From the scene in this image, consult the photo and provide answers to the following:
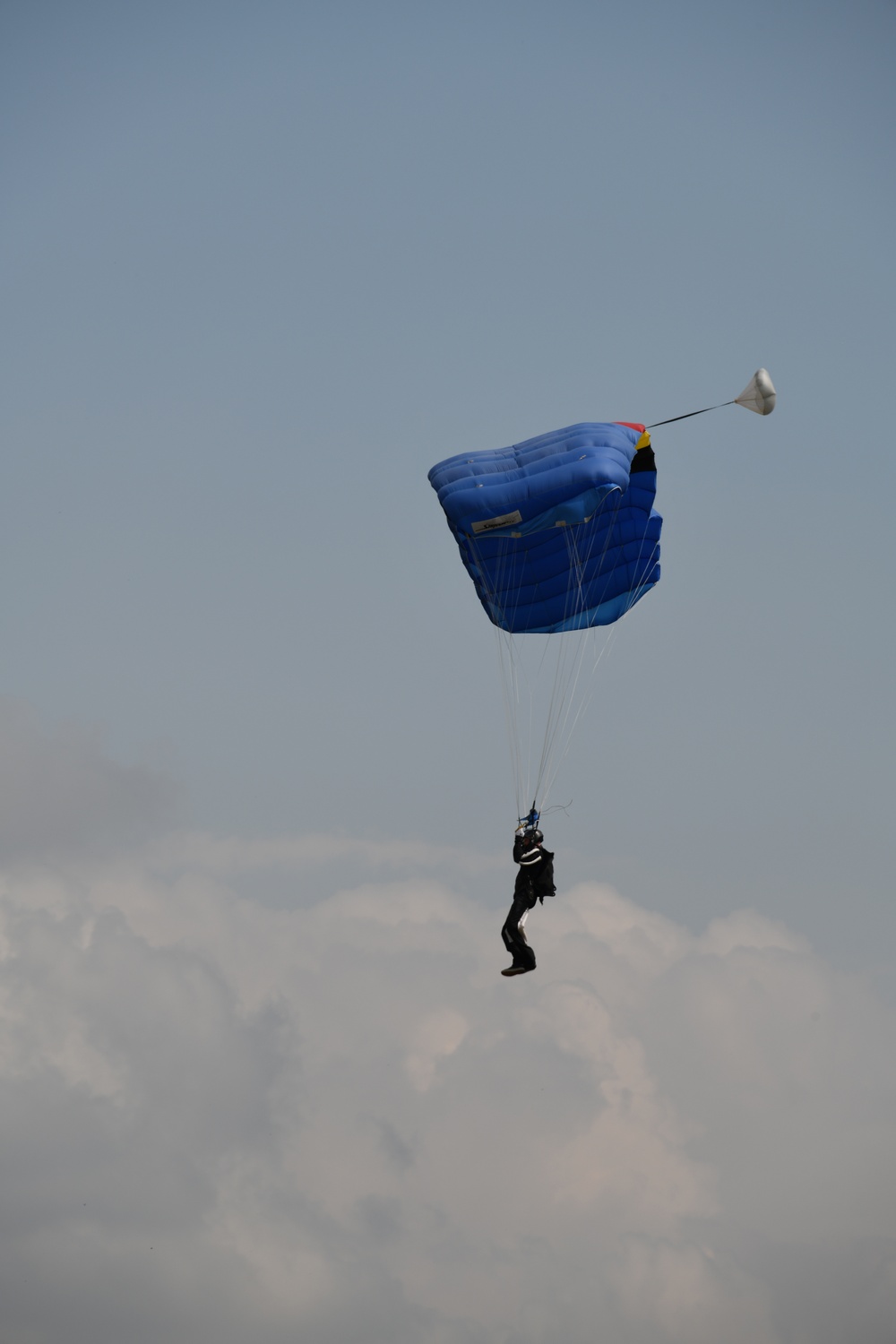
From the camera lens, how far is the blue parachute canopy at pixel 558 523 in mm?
27969

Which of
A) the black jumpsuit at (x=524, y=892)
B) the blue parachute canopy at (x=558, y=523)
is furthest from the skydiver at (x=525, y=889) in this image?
the blue parachute canopy at (x=558, y=523)

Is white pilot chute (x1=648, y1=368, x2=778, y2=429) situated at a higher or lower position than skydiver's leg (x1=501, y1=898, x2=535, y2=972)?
higher

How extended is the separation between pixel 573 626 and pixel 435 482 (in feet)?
11.9

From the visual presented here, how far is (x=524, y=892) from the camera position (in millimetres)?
26156

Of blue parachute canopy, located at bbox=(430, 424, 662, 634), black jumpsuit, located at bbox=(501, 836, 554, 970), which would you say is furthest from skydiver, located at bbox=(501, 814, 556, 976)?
blue parachute canopy, located at bbox=(430, 424, 662, 634)

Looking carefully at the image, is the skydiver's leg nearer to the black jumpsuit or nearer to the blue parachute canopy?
the black jumpsuit

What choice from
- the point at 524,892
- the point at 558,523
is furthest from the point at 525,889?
the point at 558,523

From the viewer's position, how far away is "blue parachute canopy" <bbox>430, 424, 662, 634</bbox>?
27969 millimetres

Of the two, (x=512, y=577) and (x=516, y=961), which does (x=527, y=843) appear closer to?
(x=516, y=961)

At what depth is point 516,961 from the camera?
26.3 meters

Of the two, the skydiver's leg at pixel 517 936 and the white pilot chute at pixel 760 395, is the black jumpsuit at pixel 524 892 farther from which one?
the white pilot chute at pixel 760 395

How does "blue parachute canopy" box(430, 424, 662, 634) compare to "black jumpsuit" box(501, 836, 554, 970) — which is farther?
"blue parachute canopy" box(430, 424, 662, 634)

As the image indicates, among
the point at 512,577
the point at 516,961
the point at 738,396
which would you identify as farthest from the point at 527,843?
the point at 738,396

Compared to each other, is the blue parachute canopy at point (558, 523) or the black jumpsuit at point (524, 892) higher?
the blue parachute canopy at point (558, 523)
